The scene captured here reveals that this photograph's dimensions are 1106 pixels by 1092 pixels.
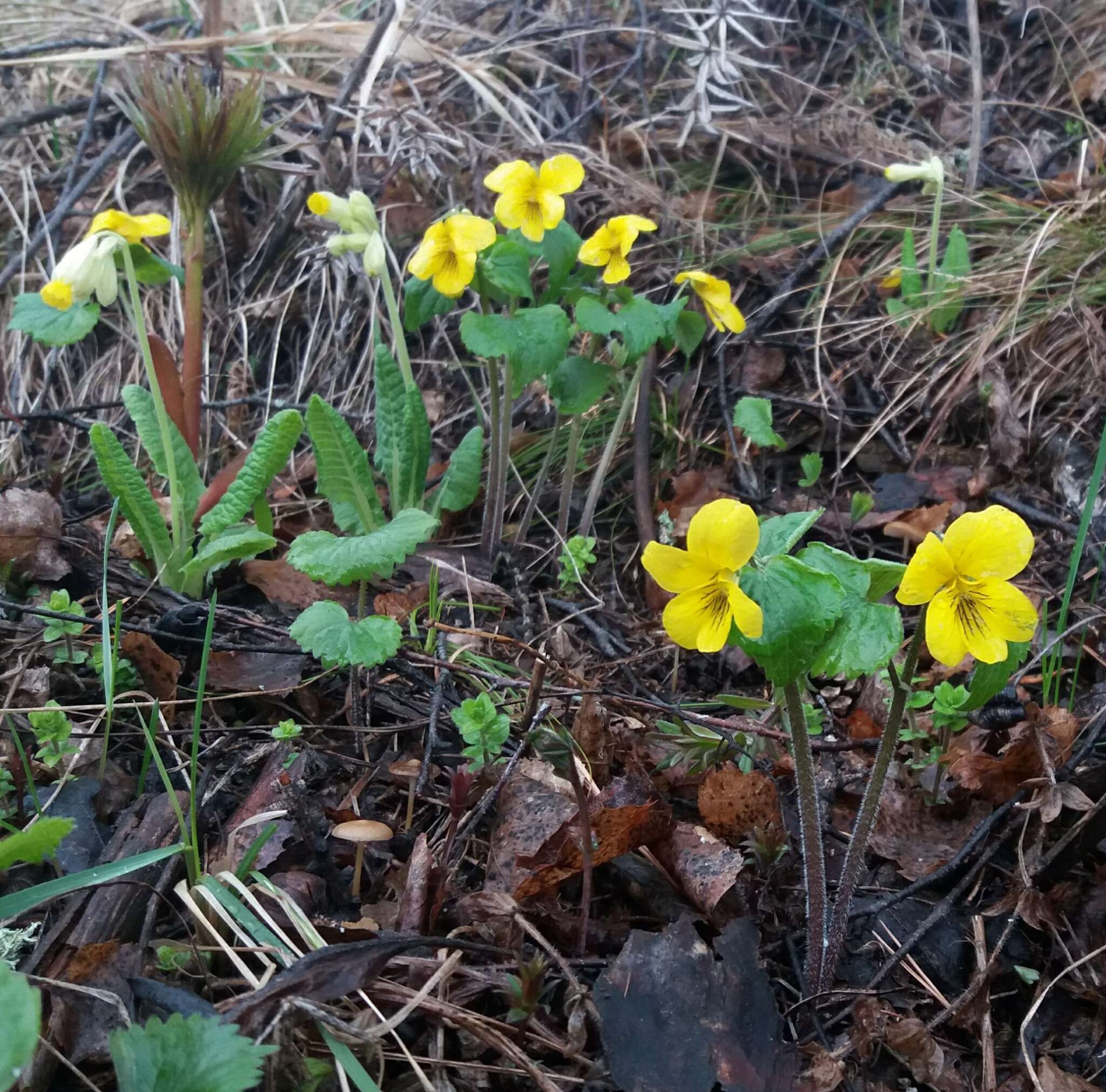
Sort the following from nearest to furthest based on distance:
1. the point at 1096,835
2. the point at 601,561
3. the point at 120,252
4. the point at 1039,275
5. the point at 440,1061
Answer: the point at 440,1061
the point at 1096,835
the point at 120,252
the point at 601,561
the point at 1039,275

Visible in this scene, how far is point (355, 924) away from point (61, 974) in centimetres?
35

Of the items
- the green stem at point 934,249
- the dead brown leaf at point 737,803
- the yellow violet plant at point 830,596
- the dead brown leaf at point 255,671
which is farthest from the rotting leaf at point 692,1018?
the green stem at point 934,249

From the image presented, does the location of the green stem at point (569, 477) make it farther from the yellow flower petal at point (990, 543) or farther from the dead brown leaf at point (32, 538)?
the yellow flower petal at point (990, 543)

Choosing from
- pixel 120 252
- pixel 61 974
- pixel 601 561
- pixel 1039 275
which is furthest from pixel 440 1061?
pixel 1039 275

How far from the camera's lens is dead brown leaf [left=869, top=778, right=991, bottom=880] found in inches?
56.6

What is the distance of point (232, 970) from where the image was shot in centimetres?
119

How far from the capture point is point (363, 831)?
128 centimetres

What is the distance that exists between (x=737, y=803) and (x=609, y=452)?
98 centimetres

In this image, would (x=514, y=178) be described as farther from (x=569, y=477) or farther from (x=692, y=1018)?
(x=692, y=1018)

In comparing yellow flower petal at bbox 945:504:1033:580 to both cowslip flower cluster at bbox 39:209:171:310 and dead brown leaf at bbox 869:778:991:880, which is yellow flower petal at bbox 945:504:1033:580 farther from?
cowslip flower cluster at bbox 39:209:171:310

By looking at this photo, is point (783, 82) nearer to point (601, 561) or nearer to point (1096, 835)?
point (601, 561)

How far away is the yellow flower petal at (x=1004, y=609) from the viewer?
3.40 feet

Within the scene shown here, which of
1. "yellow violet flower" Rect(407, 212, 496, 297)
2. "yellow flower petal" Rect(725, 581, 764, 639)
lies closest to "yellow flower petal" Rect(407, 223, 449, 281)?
"yellow violet flower" Rect(407, 212, 496, 297)

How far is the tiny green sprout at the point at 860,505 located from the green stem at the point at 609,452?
56 cm
